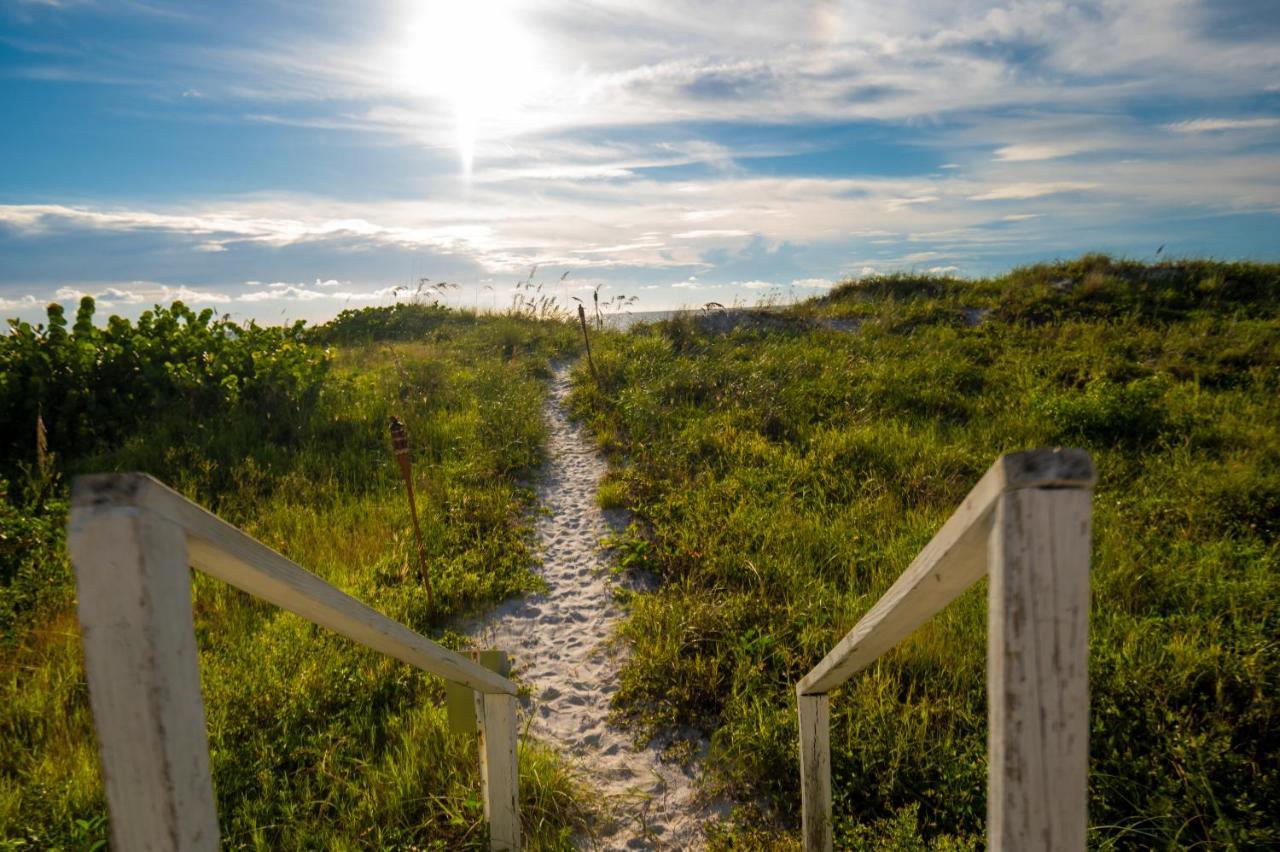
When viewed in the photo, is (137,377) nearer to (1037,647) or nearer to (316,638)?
(316,638)

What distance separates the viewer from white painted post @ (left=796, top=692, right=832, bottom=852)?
250cm

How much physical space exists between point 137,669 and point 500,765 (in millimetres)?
1968

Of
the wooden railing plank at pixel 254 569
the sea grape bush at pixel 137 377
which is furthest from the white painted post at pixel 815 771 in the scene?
the sea grape bush at pixel 137 377

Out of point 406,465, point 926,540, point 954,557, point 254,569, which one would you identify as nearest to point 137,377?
point 406,465

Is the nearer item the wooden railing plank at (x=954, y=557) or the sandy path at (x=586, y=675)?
the wooden railing plank at (x=954, y=557)

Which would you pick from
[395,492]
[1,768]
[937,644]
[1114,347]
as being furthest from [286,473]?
[1114,347]

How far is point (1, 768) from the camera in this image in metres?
3.31

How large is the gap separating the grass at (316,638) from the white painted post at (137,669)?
2351 mm

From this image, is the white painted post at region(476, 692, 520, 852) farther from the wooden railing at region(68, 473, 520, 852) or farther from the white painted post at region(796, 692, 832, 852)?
the wooden railing at region(68, 473, 520, 852)

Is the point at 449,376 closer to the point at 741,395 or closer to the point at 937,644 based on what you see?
the point at 741,395

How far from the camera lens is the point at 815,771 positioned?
2.61 m

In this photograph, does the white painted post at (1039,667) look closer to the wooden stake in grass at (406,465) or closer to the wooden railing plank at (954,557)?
the wooden railing plank at (954,557)

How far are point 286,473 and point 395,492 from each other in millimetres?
1429

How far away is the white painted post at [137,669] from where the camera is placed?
0.99 meters
